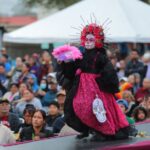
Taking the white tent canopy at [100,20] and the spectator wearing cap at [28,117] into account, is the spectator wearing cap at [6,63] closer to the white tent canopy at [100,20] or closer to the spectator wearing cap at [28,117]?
the white tent canopy at [100,20]

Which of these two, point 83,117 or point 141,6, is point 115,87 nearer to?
point 83,117

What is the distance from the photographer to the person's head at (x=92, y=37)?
6895 mm

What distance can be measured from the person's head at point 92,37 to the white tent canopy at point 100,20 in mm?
7000

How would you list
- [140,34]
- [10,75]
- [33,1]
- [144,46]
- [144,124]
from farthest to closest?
[33,1]
[144,46]
[10,75]
[140,34]
[144,124]

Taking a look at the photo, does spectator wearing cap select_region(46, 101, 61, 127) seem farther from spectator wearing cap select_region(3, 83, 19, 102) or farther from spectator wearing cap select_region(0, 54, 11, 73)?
spectator wearing cap select_region(0, 54, 11, 73)

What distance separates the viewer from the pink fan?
6.74m

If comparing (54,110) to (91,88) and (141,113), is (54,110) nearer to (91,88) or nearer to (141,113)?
(141,113)

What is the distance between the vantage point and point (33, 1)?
30531 millimetres

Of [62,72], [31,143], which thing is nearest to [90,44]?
[62,72]

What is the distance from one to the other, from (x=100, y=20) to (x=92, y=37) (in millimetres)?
7397

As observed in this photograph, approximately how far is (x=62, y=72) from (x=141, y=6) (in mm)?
9039

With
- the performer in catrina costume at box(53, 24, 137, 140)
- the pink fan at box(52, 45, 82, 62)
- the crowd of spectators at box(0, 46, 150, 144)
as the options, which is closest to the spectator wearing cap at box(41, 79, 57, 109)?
the crowd of spectators at box(0, 46, 150, 144)

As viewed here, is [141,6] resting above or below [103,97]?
above

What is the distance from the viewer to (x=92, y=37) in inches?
271
